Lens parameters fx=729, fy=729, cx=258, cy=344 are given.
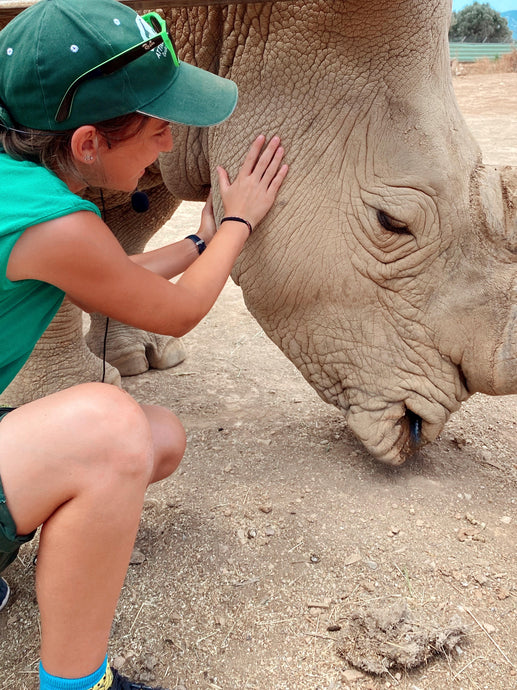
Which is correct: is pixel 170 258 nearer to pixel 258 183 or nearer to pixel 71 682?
Result: pixel 258 183

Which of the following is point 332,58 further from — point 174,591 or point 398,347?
point 174,591

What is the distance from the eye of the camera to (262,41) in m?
2.60

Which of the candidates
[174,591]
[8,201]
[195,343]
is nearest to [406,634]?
[174,591]

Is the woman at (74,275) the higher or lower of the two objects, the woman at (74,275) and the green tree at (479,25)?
the higher

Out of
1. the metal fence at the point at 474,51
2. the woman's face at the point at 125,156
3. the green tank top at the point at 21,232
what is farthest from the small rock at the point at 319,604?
the metal fence at the point at 474,51

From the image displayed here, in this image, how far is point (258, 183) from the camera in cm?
261

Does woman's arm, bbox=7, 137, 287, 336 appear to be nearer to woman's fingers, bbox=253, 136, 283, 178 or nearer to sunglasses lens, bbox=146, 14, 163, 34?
woman's fingers, bbox=253, 136, 283, 178

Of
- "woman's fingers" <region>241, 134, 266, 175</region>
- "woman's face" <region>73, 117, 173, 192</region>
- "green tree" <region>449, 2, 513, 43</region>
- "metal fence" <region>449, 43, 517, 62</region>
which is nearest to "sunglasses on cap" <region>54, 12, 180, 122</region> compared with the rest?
"woman's face" <region>73, 117, 173, 192</region>

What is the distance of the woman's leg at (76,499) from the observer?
1.64m

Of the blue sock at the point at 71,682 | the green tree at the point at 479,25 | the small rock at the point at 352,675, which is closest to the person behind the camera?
the blue sock at the point at 71,682

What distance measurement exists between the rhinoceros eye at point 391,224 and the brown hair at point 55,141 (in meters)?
1.00

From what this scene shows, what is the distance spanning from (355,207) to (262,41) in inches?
26.7

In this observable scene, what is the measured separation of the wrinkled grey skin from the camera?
2500mm

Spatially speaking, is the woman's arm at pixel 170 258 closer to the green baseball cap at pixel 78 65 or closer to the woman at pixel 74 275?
the woman at pixel 74 275
